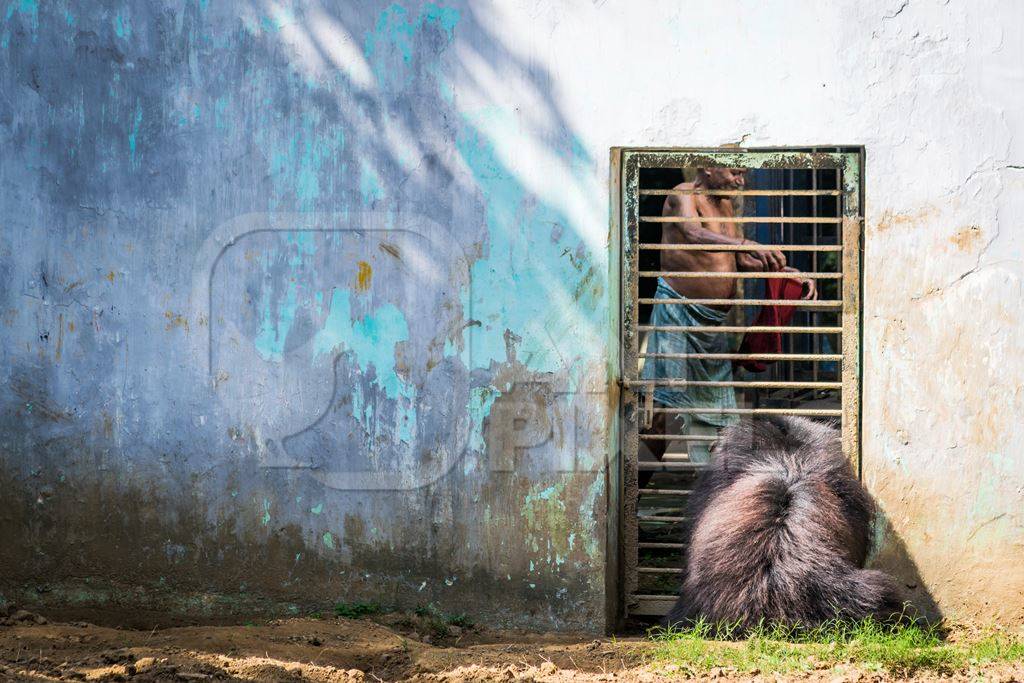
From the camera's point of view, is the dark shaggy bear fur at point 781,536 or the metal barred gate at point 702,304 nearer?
the dark shaggy bear fur at point 781,536

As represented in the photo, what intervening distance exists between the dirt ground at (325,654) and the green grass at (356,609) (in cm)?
4

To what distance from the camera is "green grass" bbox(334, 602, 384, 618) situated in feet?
15.4

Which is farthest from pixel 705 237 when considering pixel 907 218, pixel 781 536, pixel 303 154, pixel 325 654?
pixel 325 654

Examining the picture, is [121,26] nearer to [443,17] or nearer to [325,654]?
[443,17]

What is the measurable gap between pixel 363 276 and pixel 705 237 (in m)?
1.70

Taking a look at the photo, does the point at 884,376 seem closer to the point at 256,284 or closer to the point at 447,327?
the point at 447,327

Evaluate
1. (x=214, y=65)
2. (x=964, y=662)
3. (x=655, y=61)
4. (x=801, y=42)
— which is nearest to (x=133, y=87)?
(x=214, y=65)

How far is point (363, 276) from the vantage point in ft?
15.3

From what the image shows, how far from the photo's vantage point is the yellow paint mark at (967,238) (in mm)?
4496

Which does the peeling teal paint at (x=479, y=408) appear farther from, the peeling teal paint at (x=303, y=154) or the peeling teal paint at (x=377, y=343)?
the peeling teal paint at (x=303, y=154)

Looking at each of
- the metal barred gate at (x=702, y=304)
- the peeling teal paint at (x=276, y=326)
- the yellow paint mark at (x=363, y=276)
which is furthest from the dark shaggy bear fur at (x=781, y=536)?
the peeling teal paint at (x=276, y=326)

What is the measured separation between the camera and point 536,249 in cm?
461

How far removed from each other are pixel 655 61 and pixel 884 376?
1677 mm

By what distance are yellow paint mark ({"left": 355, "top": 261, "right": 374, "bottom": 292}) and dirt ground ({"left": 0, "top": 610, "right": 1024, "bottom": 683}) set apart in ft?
4.79
